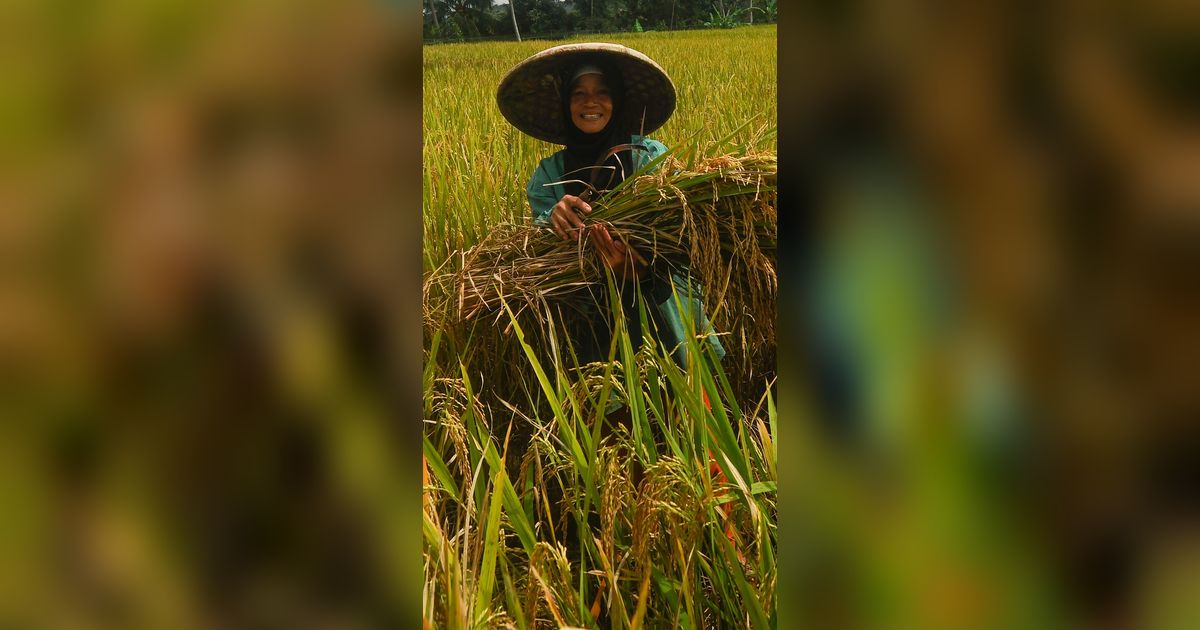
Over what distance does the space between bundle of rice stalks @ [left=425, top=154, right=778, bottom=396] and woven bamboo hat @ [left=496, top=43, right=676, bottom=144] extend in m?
0.36

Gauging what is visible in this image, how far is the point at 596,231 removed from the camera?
1.22 meters

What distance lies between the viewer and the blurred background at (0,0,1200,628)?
0.15 meters

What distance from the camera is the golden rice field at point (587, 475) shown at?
1.54 ft

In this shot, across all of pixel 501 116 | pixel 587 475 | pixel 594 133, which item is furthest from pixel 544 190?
pixel 587 475

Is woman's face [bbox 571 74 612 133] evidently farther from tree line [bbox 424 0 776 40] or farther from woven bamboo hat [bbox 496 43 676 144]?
tree line [bbox 424 0 776 40]
